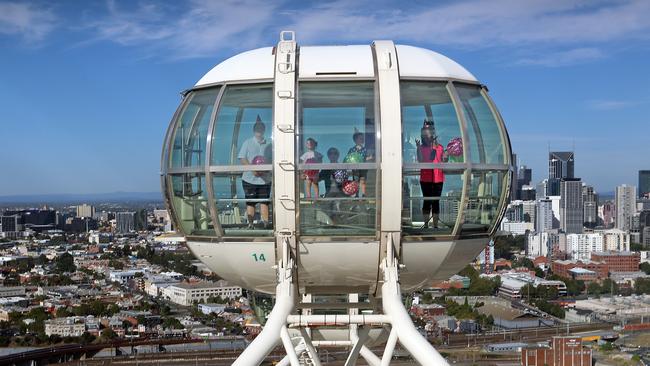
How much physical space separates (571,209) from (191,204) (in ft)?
406

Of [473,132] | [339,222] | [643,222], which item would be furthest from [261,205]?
[643,222]

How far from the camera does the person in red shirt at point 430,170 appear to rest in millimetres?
5184

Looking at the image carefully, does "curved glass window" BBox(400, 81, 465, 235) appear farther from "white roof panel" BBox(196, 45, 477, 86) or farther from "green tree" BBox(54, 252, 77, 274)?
"green tree" BBox(54, 252, 77, 274)

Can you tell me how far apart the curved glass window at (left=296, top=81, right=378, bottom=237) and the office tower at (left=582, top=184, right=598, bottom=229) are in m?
138

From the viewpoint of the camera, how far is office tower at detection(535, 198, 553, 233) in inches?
4852

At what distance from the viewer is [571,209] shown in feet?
411

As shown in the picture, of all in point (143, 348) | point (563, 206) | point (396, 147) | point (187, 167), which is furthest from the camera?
point (563, 206)

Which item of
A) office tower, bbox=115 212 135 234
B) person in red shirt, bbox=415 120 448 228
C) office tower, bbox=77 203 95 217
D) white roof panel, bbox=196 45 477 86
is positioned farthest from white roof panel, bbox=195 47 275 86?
office tower, bbox=77 203 95 217

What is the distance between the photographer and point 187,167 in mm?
5430

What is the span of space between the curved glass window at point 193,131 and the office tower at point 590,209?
453 ft

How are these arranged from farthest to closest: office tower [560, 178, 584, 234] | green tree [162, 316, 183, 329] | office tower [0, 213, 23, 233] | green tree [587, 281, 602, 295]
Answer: office tower [0, 213, 23, 233], office tower [560, 178, 584, 234], green tree [587, 281, 602, 295], green tree [162, 316, 183, 329]

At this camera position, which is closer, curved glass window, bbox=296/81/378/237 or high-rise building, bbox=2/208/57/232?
curved glass window, bbox=296/81/378/237

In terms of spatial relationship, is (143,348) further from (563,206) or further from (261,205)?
(563,206)

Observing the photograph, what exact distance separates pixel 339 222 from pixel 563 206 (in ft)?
412
